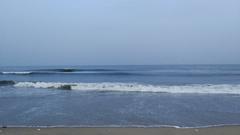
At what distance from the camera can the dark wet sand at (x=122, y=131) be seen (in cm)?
756

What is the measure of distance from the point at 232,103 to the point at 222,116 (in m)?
3.38

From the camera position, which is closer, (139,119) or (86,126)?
(86,126)

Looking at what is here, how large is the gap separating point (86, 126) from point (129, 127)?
106cm

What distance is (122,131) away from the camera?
779cm

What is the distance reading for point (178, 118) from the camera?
9.94 m

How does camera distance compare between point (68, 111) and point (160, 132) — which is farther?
point (68, 111)

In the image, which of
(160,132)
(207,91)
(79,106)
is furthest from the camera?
(207,91)

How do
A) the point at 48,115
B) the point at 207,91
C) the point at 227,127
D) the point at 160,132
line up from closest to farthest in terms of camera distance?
the point at 160,132 < the point at 227,127 < the point at 48,115 < the point at 207,91

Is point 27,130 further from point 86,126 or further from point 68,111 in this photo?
point 68,111

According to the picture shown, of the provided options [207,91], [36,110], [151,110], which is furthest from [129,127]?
[207,91]

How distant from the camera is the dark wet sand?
7559mm

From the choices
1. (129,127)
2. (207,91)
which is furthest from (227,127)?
(207,91)

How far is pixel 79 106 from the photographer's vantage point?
12750 millimetres

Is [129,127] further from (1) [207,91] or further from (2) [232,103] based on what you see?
(1) [207,91]
